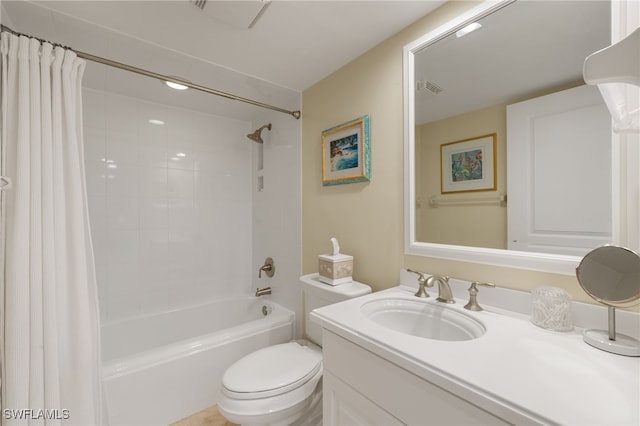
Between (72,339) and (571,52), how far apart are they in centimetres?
Answer: 210

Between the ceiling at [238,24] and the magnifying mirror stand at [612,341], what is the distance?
130 cm

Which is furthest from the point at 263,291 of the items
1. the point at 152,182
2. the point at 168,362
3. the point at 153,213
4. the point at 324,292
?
the point at 152,182

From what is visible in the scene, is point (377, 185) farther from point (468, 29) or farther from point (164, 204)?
point (164, 204)

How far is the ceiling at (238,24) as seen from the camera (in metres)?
1.10

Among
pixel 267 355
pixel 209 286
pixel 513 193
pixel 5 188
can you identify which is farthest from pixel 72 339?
pixel 513 193

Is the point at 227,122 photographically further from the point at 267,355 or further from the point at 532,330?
the point at 532,330

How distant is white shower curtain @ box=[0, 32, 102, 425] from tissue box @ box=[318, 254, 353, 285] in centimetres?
105

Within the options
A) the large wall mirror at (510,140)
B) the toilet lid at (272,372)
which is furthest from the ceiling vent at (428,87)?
the toilet lid at (272,372)

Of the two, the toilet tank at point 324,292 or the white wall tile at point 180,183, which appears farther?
the white wall tile at point 180,183

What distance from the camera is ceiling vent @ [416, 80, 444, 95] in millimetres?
1199

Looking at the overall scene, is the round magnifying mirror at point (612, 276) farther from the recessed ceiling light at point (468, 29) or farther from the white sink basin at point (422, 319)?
the recessed ceiling light at point (468, 29)

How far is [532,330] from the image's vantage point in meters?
0.78

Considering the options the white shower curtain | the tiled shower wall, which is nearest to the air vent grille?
the white shower curtain

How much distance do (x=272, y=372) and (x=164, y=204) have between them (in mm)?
1647
